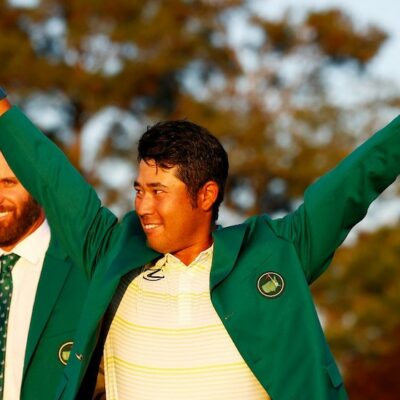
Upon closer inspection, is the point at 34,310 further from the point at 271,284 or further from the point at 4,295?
the point at 271,284

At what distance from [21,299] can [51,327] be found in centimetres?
20

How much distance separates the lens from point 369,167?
4035 millimetres

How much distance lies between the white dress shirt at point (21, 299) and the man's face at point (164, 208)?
0.93 meters

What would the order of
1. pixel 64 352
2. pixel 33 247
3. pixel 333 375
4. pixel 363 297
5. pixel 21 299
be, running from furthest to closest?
pixel 363 297, pixel 33 247, pixel 21 299, pixel 64 352, pixel 333 375

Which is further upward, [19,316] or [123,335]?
[19,316]

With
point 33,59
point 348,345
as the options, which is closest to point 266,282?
point 348,345

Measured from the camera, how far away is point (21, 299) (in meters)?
5.02

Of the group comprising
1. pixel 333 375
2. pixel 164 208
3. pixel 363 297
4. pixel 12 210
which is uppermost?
pixel 363 297

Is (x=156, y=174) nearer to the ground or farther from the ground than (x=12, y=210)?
nearer to the ground

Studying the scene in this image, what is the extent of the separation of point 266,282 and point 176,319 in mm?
291

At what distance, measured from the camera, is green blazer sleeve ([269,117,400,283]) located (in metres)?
4.04

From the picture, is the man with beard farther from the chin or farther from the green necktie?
the chin

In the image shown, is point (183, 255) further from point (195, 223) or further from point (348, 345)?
point (348, 345)

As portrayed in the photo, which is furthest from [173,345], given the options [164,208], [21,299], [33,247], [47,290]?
[33,247]
